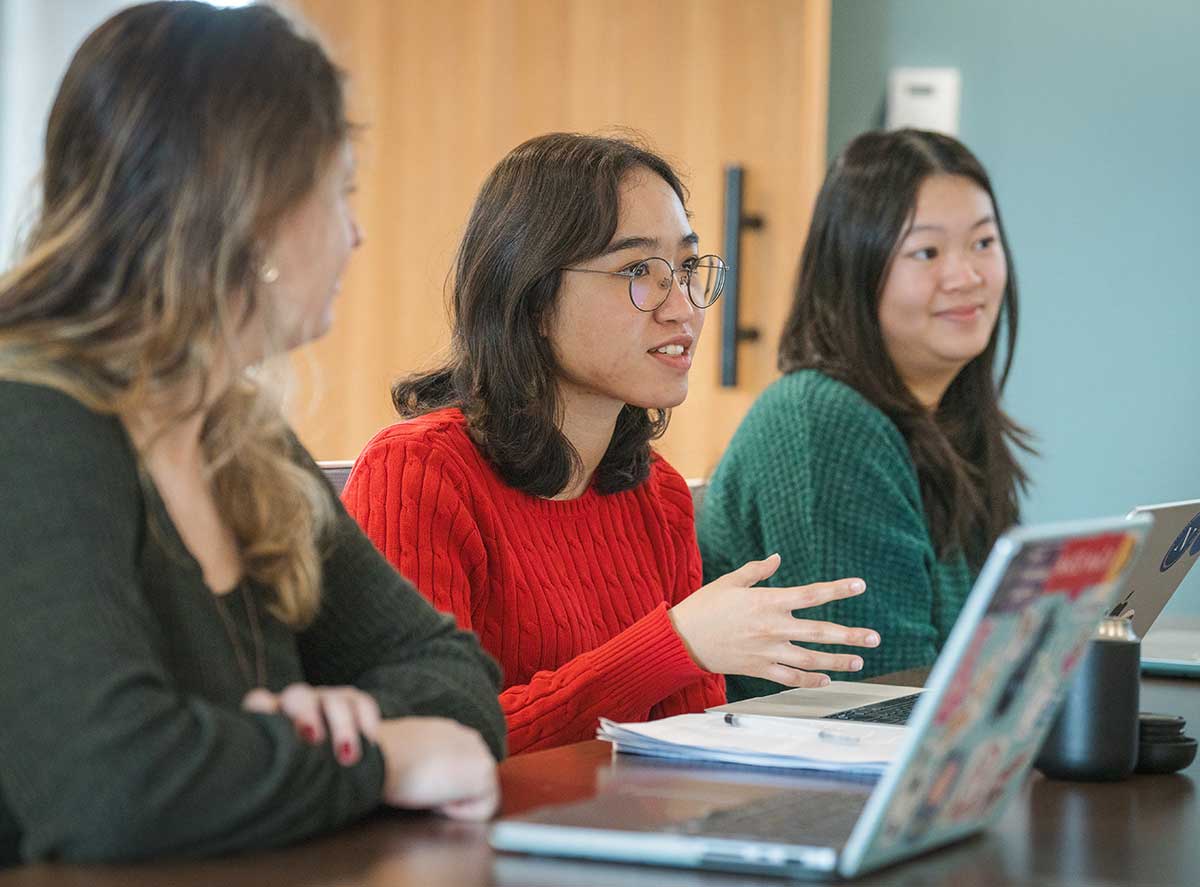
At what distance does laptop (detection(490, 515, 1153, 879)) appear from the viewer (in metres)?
0.75

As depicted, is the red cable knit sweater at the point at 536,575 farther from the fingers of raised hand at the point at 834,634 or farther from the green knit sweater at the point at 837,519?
the green knit sweater at the point at 837,519

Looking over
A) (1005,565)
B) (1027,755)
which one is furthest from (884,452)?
(1005,565)

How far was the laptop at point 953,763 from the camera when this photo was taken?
2.46ft

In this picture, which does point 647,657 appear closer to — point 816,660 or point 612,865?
point 816,660

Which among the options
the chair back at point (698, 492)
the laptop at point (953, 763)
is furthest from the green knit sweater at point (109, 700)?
the chair back at point (698, 492)

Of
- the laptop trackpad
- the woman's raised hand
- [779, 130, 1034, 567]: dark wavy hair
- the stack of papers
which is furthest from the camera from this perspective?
[779, 130, 1034, 567]: dark wavy hair

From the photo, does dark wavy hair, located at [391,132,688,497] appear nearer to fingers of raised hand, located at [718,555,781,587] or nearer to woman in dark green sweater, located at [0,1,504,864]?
fingers of raised hand, located at [718,555,781,587]

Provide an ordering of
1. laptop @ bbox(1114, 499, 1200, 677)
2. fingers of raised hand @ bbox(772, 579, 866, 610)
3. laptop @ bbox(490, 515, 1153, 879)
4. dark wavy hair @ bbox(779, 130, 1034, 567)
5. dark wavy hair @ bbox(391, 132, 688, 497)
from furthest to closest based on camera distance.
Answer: dark wavy hair @ bbox(779, 130, 1034, 567)
dark wavy hair @ bbox(391, 132, 688, 497)
laptop @ bbox(1114, 499, 1200, 677)
fingers of raised hand @ bbox(772, 579, 866, 610)
laptop @ bbox(490, 515, 1153, 879)

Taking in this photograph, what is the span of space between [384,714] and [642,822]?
0.74 feet

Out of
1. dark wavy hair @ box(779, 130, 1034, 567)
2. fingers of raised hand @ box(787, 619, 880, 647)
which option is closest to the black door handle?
dark wavy hair @ box(779, 130, 1034, 567)

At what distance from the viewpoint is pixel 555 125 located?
10.5 ft

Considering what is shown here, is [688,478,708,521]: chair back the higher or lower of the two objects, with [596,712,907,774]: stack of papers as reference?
lower

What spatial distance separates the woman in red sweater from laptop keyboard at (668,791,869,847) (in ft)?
1.72

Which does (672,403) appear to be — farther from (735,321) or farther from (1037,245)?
(1037,245)
